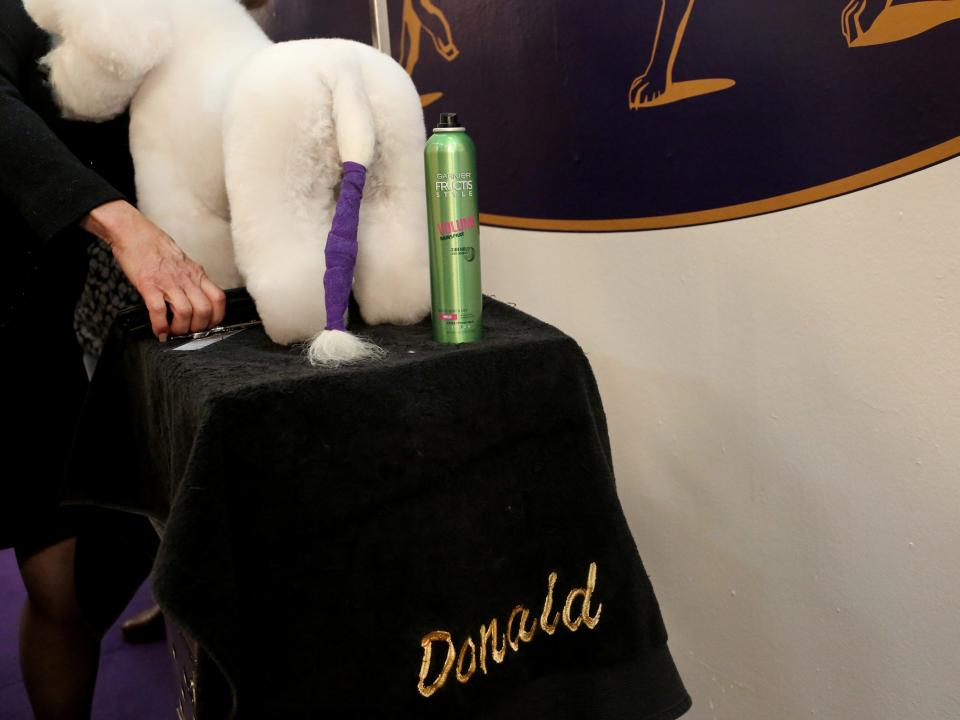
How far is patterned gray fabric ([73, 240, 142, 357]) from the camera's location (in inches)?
41.6

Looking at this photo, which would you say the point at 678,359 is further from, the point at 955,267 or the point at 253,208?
the point at 253,208

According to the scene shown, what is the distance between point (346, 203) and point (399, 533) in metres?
0.33

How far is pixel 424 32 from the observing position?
134 centimetres

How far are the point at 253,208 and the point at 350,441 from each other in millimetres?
278

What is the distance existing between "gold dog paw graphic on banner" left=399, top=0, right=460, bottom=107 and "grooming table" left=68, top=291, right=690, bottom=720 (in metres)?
0.66

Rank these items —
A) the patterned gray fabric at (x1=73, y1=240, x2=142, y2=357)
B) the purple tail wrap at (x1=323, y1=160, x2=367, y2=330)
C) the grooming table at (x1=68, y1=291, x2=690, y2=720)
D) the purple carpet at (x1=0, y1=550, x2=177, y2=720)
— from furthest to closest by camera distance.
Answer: the purple carpet at (x1=0, y1=550, x2=177, y2=720) → the patterned gray fabric at (x1=73, y1=240, x2=142, y2=357) → the purple tail wrap at (x1=323, y1=160, x2=367, y2=330) → the grooming table at (x1=68, y1=291, x2=690, y2=720)

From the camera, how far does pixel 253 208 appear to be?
0.77 meters

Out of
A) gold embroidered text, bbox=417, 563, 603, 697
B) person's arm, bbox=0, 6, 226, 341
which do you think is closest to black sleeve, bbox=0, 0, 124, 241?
person's arm, bbox=0, 6, 226, 341

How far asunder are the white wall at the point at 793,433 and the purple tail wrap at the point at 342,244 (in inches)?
19.9

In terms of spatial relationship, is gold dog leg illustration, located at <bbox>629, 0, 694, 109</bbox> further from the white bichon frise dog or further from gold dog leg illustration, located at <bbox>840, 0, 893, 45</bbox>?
the white bichon frise dog

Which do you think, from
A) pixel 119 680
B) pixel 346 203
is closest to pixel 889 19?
pixel 346 203

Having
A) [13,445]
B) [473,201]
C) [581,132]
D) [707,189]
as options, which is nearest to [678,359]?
[707,189]

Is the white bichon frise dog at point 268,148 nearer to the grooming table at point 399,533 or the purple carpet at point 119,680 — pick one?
the grooming table at point 399,533

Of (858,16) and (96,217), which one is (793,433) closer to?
(858,16)
